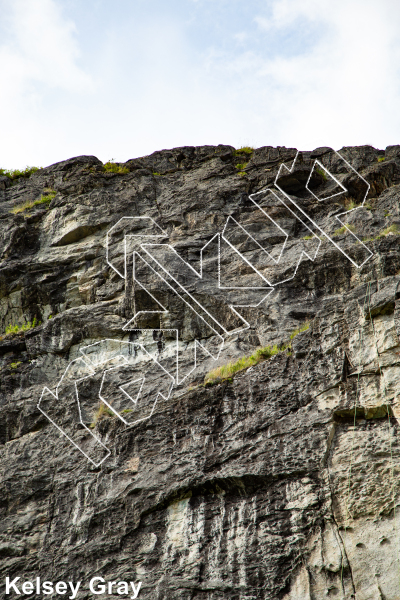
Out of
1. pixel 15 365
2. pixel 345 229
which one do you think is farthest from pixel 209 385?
pixel 345 229

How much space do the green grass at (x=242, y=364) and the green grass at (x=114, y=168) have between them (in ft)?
31.1

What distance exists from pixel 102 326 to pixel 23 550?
551 cm

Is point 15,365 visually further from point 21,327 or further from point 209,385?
point 209,385

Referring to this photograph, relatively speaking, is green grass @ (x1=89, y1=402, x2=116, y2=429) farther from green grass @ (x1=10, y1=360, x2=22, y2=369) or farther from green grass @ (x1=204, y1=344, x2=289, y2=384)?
green grass @ (x1=10, y1=360, x2=22, y2=369)

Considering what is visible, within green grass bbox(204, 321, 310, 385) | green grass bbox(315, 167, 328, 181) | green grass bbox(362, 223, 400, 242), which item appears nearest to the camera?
green grass bbox(204, 321, 310, 385)

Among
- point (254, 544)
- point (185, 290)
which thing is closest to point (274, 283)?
point (185, 290)

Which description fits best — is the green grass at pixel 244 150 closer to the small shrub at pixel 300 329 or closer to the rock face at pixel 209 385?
the rock face at pixel 209 385

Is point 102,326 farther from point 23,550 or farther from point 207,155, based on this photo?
point 207,155

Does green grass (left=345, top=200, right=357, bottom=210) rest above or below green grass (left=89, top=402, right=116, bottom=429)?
above

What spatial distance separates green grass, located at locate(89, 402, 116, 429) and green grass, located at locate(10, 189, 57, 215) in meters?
9.00

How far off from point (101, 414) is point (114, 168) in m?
10.1

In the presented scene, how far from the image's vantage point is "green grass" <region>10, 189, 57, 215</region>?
20.2m

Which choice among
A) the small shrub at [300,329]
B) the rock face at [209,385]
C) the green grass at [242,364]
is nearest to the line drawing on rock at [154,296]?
the rock face at [209,385]

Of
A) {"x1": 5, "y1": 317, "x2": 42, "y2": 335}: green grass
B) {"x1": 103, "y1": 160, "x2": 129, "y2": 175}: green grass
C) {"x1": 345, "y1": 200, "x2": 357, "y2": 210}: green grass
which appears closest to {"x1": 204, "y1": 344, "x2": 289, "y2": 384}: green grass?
{"x1": 345, "y1": 200, "x2": 357, "y2": 210}: green grass
